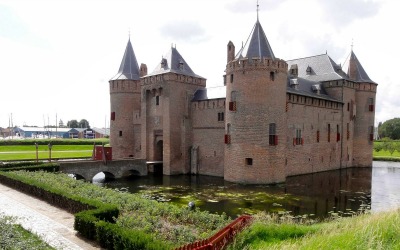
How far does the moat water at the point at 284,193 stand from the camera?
15.0m

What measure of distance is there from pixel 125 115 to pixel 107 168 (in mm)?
7319

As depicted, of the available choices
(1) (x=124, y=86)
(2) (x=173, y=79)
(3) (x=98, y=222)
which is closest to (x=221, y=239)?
(3) (x=98, y=222)

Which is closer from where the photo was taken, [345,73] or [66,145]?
[345,73]

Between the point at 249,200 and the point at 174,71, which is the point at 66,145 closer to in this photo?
the point at 174,71

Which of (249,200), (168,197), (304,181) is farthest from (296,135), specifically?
(168,197)

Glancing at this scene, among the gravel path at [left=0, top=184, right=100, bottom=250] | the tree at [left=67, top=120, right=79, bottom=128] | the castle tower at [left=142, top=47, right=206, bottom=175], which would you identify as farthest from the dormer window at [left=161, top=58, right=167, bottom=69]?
the tree at [left=67, top=120, right=79, bottom=128]

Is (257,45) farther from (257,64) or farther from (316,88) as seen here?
(316,88)

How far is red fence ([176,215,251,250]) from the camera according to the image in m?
5.29

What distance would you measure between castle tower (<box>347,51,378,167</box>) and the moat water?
5.84 m

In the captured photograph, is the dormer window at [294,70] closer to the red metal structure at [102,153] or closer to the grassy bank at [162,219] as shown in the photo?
the red metal structure at [102,153]

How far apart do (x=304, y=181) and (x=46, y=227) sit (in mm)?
17537

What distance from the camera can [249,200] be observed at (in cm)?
1644

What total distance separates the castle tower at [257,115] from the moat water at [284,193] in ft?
3.79

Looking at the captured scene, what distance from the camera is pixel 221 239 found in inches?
247
